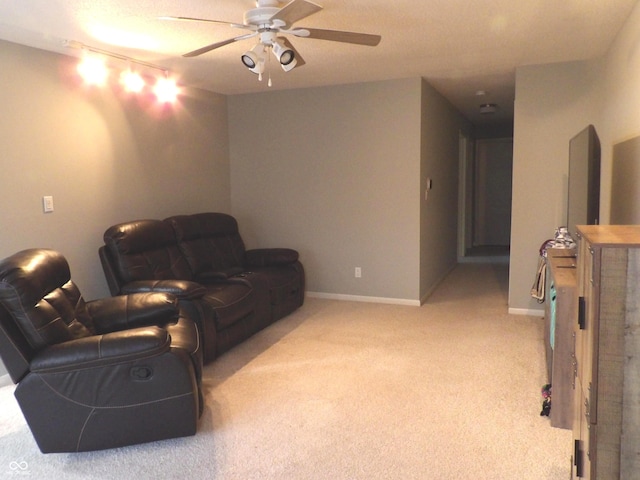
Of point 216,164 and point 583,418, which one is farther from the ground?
point 216,164

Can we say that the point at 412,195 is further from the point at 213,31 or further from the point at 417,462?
the point at 417,462

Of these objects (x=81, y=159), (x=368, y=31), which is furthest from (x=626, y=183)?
(x=81, y=159)

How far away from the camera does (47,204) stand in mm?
3613

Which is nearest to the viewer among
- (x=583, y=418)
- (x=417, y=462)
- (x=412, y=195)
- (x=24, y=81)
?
(x=583, y=418)

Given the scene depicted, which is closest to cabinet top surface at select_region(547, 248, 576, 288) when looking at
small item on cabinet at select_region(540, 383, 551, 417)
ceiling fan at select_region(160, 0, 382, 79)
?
small item on cabinet at select_region(540, 383, 551, 417)

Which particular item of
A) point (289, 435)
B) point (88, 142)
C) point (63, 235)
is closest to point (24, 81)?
point (88, 142)

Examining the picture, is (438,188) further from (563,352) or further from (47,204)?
(47,204)

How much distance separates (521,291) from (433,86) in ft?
7.40

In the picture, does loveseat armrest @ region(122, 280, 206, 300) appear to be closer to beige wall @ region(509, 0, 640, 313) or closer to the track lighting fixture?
the track lighting fixture

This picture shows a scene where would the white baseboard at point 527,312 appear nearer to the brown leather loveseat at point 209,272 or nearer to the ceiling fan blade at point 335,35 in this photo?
the brown leather loveseat at point 209,272

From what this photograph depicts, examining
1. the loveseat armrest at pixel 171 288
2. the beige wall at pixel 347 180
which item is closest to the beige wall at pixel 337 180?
the beige wall at pixel 347 180

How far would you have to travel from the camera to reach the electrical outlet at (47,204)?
11.8 feet

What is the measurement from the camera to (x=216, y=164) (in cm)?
556

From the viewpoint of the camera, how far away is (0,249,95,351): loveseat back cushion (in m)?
2.32
